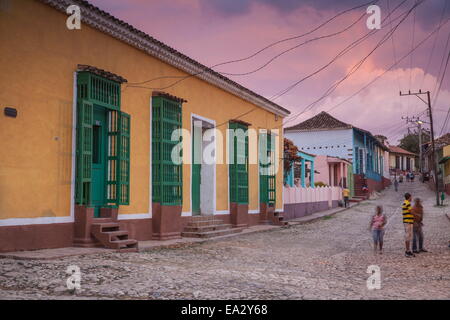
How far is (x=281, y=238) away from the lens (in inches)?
549

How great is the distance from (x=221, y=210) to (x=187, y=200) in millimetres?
2235

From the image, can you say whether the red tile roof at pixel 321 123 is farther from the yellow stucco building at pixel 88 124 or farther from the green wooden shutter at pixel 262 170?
the yellow stucco building at pixel 88 124

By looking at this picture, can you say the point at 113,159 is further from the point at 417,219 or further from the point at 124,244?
the point at 417,219

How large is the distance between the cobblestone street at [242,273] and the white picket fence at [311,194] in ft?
27.4

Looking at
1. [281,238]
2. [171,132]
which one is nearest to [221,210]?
[281,238]

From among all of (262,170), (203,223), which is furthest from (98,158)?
(262,170)

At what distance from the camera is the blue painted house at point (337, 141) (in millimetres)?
35750

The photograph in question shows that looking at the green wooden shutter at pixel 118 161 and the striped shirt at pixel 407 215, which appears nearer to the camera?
the green wooden shutter at pixel 118 161

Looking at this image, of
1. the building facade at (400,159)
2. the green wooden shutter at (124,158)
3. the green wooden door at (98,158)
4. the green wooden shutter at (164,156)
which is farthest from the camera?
the building facade at (400,159)

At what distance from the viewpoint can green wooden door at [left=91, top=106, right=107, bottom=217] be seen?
31.4 feet

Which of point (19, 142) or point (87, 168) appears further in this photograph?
point (87, 168)

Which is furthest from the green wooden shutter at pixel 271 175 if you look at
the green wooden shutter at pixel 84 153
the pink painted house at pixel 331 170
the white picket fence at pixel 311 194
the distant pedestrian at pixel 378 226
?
the pink painted house at pixel 331 170

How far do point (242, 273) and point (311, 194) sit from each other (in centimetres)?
1712

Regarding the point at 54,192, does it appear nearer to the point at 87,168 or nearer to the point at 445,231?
the point at 87,168
